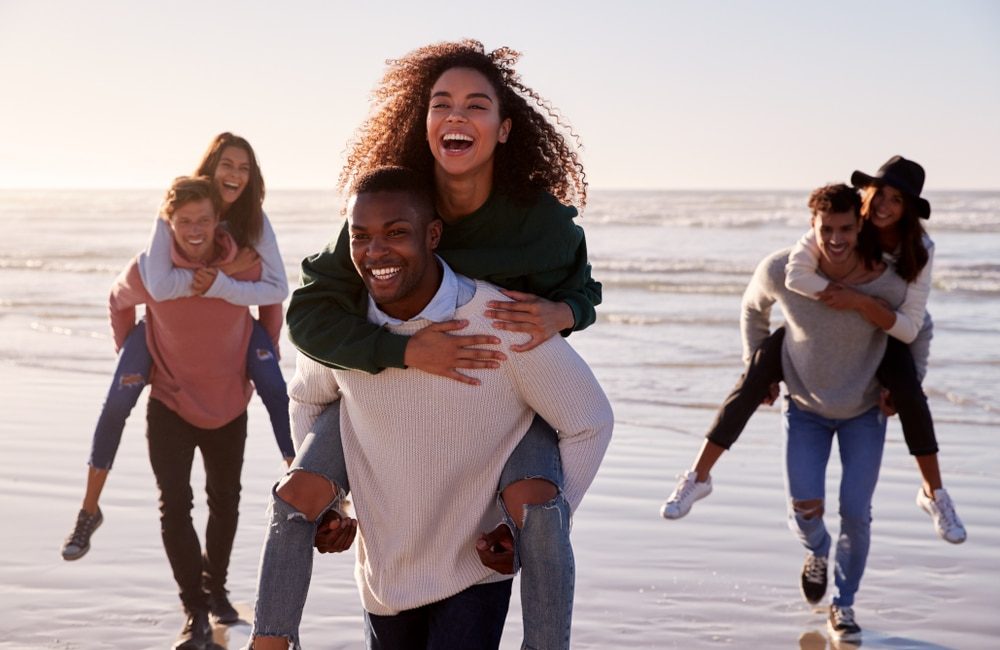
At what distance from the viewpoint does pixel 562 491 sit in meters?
3.16

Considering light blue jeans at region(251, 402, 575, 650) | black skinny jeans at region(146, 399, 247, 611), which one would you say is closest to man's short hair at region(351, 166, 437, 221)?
light blue jeans at region(251, 402, 575, 650)

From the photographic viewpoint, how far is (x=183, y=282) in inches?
205

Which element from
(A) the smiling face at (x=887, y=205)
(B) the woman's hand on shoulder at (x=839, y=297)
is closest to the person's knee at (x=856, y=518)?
(B) the woman's hand on shoulder at (x=839, y=297)

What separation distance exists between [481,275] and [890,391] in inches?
118

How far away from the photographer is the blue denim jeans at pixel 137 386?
532cm

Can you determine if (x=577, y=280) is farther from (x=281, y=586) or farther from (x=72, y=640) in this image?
(x=72, y=640)

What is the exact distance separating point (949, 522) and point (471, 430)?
3377 millimetres

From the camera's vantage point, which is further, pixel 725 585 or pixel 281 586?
pixel 725 585

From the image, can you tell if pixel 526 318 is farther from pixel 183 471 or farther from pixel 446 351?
pixel 183 471

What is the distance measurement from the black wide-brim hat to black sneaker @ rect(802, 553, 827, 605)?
156 centimetres

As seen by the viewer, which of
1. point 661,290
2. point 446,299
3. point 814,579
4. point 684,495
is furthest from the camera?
point 661,290

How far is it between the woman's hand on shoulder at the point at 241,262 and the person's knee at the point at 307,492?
7.71 ft

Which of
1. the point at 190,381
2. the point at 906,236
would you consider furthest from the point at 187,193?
the point at 906,236

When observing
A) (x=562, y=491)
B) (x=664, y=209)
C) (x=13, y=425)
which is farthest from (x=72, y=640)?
(x=664, y=209)
